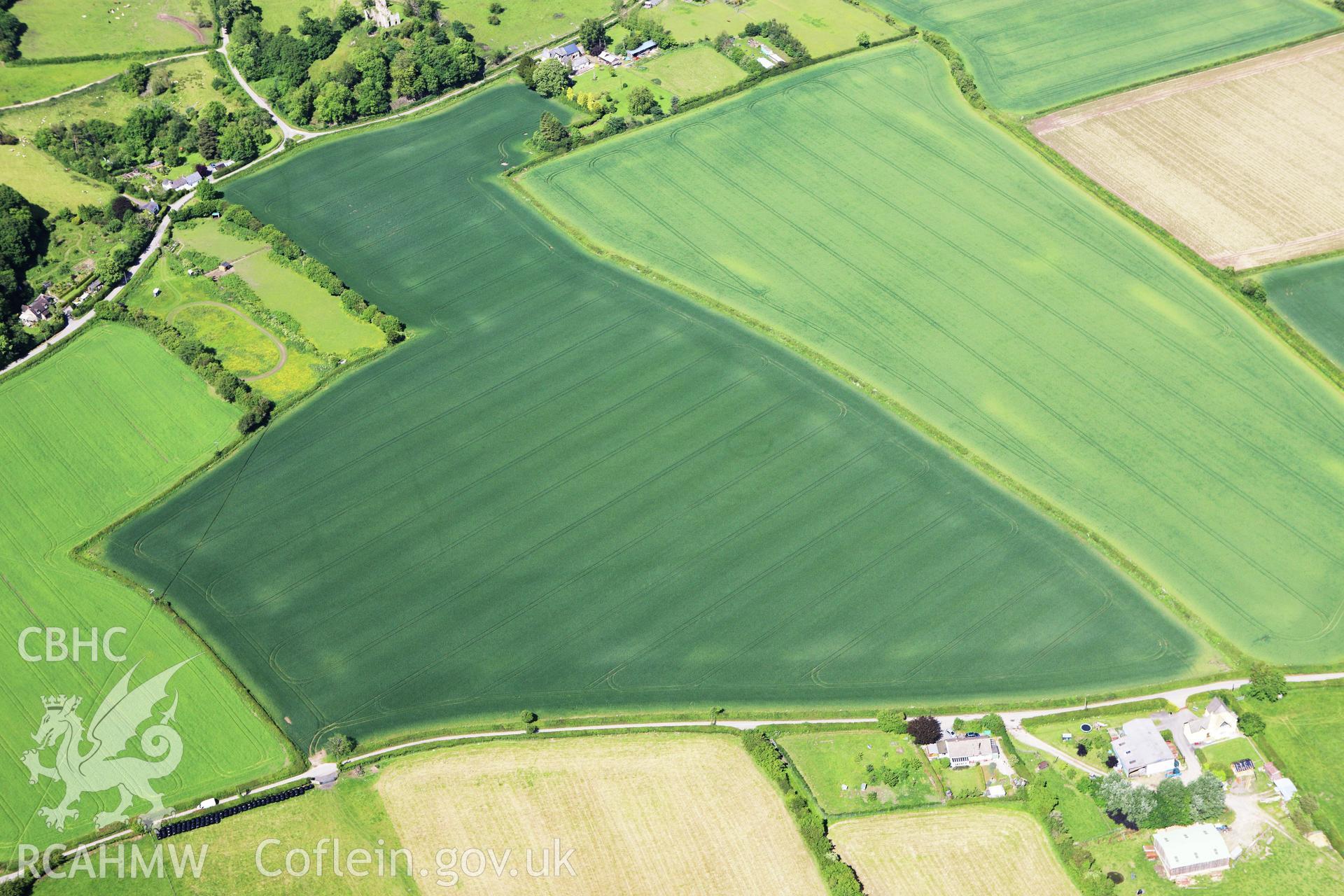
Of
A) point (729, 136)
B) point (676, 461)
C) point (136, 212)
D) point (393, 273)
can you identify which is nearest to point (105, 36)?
point (136, 212)

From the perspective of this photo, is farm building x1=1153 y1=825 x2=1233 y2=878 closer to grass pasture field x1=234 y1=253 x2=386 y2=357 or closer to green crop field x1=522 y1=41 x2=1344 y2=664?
green crop field x1=522 y1=41 x2=1344 y2=664

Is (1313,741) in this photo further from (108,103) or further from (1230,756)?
(108,103)

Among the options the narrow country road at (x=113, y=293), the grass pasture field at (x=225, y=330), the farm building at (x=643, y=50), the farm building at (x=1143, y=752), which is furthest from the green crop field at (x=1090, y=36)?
the narrow country road at (x=113, y=293)

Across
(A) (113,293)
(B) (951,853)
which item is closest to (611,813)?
(B) (951,853)

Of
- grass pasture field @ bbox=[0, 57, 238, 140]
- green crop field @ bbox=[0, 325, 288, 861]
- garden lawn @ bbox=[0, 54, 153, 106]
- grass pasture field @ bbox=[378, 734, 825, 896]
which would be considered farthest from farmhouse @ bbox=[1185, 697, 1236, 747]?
garden lawn @ bbox=[0, 54, 153, 106]

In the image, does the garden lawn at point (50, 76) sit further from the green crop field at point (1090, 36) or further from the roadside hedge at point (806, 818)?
the roadside hedge at point (806, 818)

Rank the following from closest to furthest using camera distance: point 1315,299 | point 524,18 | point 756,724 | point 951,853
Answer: point 951,853
point 756,724
point 1315,299
point 524,18

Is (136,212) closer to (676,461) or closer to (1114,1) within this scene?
(676,461)
